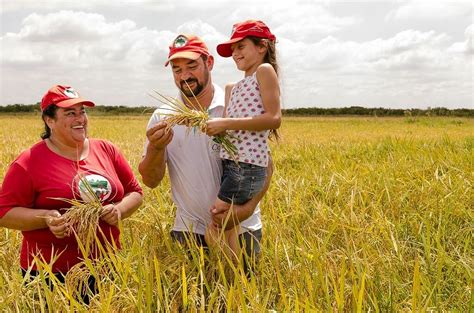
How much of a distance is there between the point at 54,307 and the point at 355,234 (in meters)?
1.96

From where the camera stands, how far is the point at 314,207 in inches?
152

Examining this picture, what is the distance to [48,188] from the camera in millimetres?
2574

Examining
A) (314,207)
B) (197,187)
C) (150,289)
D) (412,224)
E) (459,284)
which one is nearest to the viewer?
(150,289)

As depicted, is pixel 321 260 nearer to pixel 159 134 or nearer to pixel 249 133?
pixel 249 133

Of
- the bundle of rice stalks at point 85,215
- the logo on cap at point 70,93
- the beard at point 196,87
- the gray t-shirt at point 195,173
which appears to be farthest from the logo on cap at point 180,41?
the bundle of rice stalks at point 85,215

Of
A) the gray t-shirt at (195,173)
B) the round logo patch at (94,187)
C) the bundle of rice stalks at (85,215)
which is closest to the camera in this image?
the bundle of rice stalks at (85,215)

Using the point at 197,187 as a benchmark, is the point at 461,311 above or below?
below

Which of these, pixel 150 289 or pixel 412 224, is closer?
pixel 150 289

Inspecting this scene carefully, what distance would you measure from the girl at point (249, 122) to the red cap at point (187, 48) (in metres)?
0.14

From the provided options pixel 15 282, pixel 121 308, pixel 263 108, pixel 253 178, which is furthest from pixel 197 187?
pixel 15 282

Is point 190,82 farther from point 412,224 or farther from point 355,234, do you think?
point 412,224

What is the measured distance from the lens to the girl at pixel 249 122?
2525 millimetres

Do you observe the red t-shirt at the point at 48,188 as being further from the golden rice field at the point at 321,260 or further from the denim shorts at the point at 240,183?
the denim shorts at the point at 240,183

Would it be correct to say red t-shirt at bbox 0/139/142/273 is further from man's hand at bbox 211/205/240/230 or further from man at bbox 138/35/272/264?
man's hand at bbox 211/205/240/230
